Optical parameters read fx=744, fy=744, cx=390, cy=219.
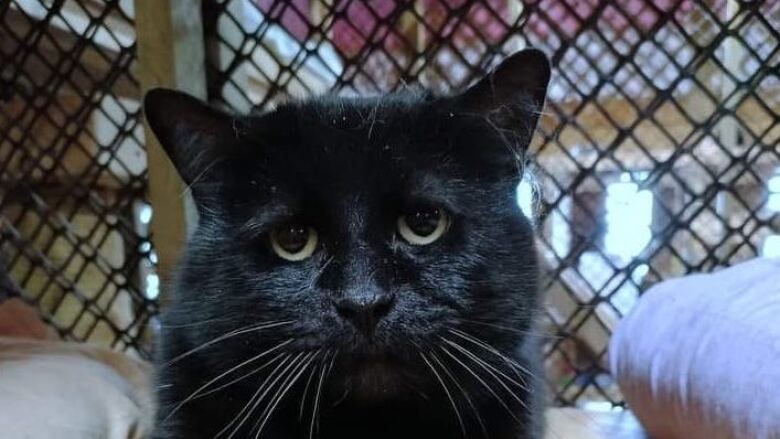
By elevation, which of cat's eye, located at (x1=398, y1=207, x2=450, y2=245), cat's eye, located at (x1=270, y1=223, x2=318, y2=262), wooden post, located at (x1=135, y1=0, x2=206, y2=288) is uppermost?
wooden post, located at (x1=135, y1=0, x2=206, y2=288)

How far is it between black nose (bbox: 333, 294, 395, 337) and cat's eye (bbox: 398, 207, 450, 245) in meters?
0.06

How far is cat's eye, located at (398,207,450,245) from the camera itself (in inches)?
22.3

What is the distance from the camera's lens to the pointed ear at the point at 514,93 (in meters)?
0.63

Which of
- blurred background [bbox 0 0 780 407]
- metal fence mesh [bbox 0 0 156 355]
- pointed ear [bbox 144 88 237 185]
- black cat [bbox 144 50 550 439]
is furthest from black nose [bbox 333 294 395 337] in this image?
metal fence mesh [bbox 0 0 156 355]

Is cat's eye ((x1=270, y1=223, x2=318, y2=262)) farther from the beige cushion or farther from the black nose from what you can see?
the beige cushion

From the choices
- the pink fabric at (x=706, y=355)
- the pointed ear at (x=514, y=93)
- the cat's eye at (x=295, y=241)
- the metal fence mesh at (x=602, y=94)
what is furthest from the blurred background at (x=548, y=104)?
the cat's eye at (x=295, y=241)

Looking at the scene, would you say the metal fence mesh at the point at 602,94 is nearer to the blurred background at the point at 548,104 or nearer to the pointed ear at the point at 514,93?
the blurred background at the point at 548,104

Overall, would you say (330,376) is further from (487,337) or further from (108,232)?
(108,232)

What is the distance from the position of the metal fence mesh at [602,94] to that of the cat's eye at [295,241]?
467mm

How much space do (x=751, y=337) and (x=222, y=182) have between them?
529 mm

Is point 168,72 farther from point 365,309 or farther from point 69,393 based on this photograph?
point 365,309

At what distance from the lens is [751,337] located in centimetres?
73

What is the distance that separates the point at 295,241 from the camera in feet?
1.87

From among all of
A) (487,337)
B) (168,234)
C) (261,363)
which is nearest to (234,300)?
(261,363)
